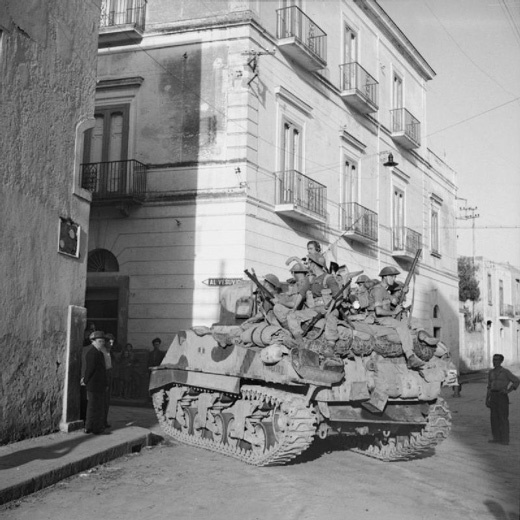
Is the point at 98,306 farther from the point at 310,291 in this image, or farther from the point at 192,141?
the point at 310,291

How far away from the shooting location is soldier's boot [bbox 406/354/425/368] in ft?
28.5

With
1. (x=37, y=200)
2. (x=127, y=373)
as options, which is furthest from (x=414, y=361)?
(x=127, y=373)

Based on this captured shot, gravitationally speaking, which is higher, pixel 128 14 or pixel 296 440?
pixel 128 14

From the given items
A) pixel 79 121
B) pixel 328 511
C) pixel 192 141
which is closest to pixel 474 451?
pixel 328 511

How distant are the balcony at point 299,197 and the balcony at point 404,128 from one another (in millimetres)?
6714

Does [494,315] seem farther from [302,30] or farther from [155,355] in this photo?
[155,355]

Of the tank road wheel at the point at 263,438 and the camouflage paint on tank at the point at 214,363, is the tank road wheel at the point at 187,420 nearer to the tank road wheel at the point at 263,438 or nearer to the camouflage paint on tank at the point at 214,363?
the camouflage paint on tank at the point at 214,363

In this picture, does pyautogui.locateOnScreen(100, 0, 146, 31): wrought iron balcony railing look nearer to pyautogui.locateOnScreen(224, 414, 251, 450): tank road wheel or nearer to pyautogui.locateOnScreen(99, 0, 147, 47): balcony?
pyautogui.locateOnScreen(99, 0, 147, 47): balcony

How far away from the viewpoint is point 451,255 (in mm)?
29922

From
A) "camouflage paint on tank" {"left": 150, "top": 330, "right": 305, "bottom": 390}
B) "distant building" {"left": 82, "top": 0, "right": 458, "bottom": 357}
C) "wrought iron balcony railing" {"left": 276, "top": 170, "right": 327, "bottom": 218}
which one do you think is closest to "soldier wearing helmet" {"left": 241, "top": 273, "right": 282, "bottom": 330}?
"camouflage paint on tank" {"left": 150, "top": 330, "right": 305, "bottom": 390}

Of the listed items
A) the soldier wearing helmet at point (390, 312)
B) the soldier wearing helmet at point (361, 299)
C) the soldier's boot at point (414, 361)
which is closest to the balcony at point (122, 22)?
the soldier wearing helmet at point (361, 299)

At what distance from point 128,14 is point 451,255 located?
18055mm

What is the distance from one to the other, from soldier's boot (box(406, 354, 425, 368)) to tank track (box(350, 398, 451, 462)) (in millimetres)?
624

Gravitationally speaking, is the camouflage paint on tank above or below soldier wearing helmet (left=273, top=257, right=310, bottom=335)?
below
